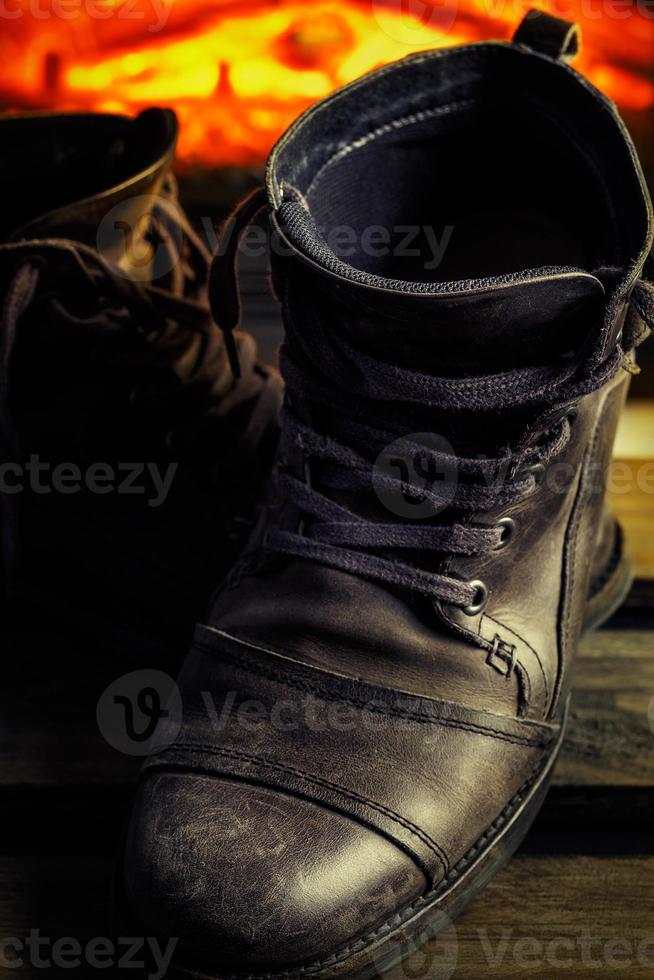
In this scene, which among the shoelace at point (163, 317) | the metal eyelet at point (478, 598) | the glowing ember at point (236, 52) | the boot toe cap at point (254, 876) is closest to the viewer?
the boot toe cap at point (254, 876)

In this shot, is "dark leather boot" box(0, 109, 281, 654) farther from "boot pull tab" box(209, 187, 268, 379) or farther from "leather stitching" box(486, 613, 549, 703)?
"leather stitching" box(486, 613, 549, 703)

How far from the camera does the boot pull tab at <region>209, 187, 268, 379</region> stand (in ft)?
2.40

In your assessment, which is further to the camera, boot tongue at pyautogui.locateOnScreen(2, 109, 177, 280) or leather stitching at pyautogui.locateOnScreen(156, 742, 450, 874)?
boot tongue at pyautogui.locateOnScreen(2, 109, 177, 280)

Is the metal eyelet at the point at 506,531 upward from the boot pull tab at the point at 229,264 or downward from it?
downward

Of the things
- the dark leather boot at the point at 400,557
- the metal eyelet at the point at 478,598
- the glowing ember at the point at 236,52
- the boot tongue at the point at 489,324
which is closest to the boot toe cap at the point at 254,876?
the dark leather boot at the point at 400,557

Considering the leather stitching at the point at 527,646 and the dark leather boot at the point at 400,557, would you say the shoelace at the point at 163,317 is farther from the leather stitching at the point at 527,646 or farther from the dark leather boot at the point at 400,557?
the leather stitching at the point at 527,646

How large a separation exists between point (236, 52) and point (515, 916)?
1.31 meters

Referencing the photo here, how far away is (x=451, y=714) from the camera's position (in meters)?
0.66

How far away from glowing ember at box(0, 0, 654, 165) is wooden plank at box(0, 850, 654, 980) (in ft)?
3.84

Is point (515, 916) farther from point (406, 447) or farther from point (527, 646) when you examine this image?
point (406, 447)

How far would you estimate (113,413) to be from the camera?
91cm

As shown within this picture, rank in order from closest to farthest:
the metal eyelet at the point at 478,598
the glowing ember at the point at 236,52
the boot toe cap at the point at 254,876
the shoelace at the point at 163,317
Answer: the boot toe cap at the point at 254,876 → the metal eyelet at the point at 478,598 → the shoelace at the point at 163,317 → the glowing ember at the point at 236,52

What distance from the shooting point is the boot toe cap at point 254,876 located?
567mm

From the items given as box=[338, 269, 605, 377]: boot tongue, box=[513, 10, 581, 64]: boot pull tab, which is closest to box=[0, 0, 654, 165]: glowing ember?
box=[513, 10, 581, 64]: boot pull tab
